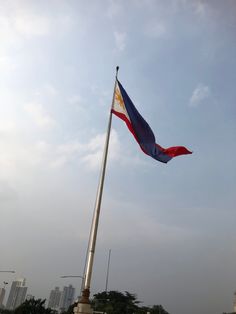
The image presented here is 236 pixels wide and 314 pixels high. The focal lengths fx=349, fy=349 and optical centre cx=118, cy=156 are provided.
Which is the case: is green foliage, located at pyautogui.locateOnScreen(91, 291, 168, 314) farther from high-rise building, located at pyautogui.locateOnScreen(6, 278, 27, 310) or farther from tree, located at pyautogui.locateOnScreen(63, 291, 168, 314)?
high-rise building, located at pyautogui.locateOnScreen(6, 278, 27, 310)

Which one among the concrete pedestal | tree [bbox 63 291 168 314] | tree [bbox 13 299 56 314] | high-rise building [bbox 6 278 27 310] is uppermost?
high-rise building [bbox 6 278 27 310]

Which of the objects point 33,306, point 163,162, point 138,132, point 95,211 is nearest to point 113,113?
point 138,132

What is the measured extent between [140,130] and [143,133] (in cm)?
21

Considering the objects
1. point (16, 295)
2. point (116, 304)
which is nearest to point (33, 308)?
point (116, 304)

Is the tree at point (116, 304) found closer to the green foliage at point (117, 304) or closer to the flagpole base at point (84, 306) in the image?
the green foliage at point (117, 304)

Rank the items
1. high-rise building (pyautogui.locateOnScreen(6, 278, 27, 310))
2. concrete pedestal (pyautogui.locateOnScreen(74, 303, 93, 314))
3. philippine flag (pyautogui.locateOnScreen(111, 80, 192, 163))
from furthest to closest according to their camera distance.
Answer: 1. high-rise building (pyautogui.locateOnScreen(6, 278, 27, 310))
2. philippine flag (pyautogui.locateOnScreen(111, 80, 192, 163))
3. concrete pedestal (pyautogui.locateOnScreen(74, 303, 93, 314))

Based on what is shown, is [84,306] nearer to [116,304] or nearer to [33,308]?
[33,308]

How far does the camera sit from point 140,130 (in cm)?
1592

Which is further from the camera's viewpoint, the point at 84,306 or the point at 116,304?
the point at 116,304

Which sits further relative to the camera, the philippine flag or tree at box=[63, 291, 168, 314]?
tree at box=[63, 291, 168, 314]

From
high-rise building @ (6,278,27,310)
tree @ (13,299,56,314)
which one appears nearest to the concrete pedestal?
tree @ (13,299,56,314)

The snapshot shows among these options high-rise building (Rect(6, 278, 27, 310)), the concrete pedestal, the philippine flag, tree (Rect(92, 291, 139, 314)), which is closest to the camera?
the concrete pedestal

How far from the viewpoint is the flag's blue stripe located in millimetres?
15664

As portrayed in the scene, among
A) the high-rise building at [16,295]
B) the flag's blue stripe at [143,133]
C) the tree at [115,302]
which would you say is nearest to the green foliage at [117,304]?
the tree at [115,302]
